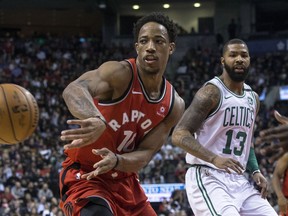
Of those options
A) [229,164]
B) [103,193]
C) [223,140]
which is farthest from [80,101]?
[223,140]

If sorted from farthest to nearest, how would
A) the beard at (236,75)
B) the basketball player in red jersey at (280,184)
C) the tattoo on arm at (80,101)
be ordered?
1. the basketball player in red jersey at (280,184)
2. the beard at (236,75)
3. the tattoo on arm at (80,101)

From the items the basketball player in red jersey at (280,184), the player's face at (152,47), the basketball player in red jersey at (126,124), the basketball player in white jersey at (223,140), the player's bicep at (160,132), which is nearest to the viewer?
the basketball player in red jersey at (126,124)

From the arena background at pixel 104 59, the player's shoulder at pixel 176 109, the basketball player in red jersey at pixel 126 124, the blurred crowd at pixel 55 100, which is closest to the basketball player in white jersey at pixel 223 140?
the player's shoulder at pixel 176 109

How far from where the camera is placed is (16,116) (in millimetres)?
5168

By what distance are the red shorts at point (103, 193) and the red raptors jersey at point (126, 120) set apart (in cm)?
8

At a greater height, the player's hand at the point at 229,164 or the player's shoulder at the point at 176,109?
the player's shoulder at the point at 176,109

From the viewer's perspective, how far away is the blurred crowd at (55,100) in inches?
554

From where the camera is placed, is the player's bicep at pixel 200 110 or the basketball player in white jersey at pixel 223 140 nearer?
the basketball player in white jersey at pixel 223 140

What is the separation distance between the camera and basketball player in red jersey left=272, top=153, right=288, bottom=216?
20.4 ft

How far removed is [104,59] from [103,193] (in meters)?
22.0

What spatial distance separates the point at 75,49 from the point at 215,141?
73.4 ft

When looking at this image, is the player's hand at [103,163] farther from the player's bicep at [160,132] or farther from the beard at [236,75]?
the beard at [236,75]

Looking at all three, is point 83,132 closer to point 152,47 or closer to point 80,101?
point 80,101

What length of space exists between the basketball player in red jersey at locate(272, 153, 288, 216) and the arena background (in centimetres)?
665
